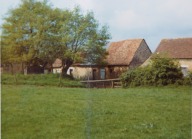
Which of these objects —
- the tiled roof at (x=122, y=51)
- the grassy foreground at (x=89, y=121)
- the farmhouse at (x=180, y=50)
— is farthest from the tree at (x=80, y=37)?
the grassy foreground at (x=89, y=121)

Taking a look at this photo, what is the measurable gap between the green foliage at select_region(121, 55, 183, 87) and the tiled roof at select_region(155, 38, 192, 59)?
7187mm

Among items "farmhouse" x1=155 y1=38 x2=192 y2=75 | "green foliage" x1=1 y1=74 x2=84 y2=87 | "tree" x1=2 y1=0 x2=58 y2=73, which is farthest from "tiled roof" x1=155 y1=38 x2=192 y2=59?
"green foliage" x1=1 y1=74 x2=84 y2=87

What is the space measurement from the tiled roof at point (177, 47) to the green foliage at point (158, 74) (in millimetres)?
7187

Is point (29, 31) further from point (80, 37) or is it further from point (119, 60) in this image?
point (119, 60)

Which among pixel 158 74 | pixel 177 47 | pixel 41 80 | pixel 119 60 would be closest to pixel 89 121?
pixel 41 80

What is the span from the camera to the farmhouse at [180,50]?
3469cm

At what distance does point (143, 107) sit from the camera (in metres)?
13.1

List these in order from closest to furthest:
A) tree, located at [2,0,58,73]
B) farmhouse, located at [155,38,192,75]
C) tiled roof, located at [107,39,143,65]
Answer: farmhouse, located at [155,38,192,75], tree, located at [2,0,58,73], tiled roof, located at [107,39,143,65]

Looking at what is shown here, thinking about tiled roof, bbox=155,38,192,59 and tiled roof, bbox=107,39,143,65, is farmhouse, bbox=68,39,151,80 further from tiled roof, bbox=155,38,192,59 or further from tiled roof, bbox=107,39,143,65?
tiled roof, bbox=155,38,192,59

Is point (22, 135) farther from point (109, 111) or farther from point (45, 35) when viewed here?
point (45, 35)

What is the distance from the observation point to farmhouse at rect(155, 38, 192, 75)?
114 ft

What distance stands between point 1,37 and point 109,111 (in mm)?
27497

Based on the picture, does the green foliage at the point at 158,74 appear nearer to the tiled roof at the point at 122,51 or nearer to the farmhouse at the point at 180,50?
the farmhouse at the point at 180,50

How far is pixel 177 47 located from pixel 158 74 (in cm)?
1085
